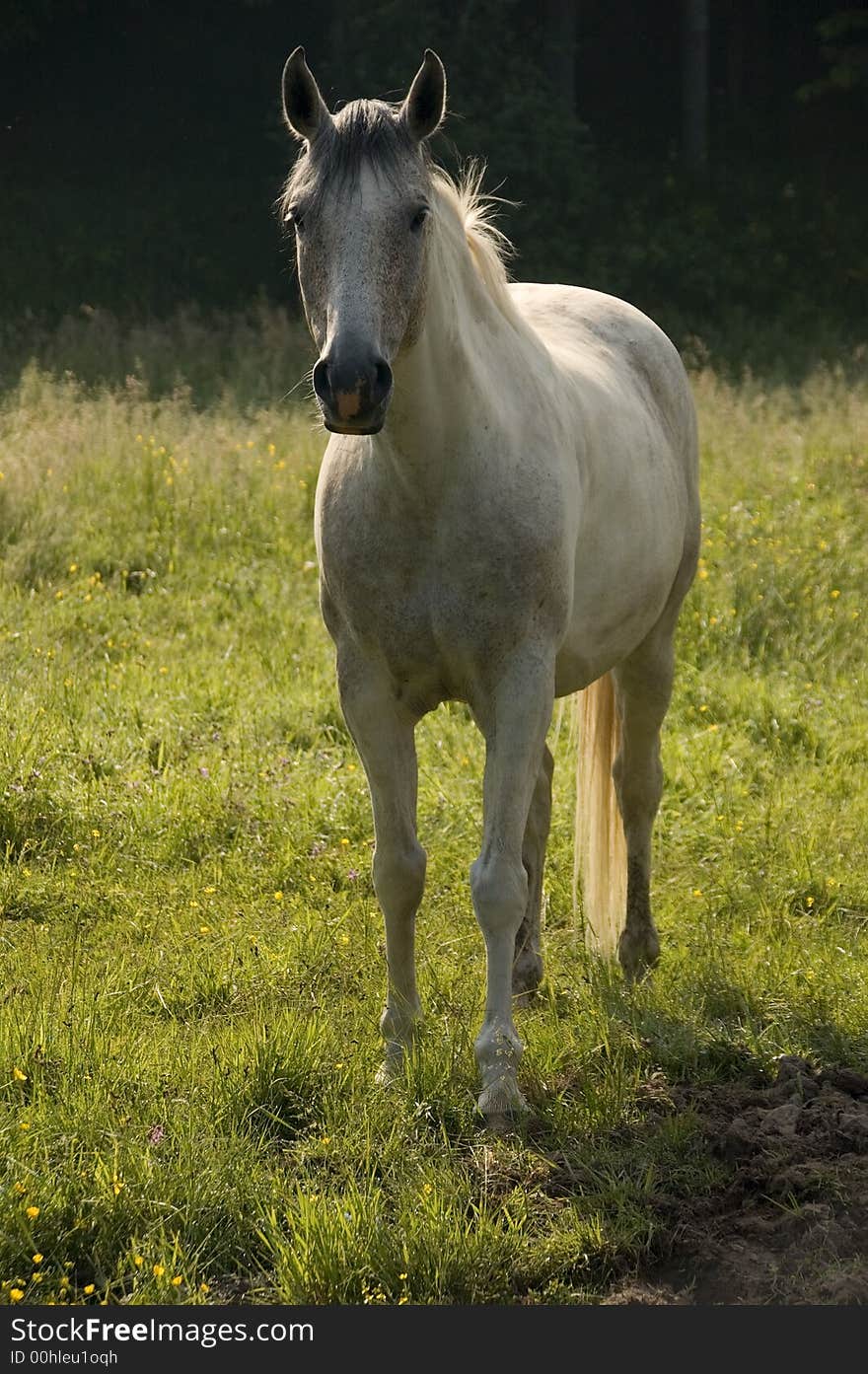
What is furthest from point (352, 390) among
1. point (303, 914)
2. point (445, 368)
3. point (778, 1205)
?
point (303, 914)

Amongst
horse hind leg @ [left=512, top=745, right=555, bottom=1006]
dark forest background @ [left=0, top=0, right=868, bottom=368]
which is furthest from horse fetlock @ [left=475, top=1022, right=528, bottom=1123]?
dark forest background @ [left=0, top=0, right=868, bottom=368]

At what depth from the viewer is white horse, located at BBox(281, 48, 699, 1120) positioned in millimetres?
3541

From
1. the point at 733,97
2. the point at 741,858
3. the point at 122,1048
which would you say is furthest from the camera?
the point at 733,97

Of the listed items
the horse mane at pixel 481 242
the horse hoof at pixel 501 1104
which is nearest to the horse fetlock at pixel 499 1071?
the horse hoof at pixel 501 1104

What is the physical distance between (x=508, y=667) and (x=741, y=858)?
2.45 m

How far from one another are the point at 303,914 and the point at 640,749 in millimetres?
1310

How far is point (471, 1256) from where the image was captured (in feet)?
10.9

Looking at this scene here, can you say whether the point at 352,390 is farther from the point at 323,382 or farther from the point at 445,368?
the point at 445,368

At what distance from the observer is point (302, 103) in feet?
12.0

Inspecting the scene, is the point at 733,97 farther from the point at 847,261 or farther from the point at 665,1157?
the point at 665,1157

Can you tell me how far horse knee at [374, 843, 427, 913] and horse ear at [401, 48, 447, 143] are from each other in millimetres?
1814

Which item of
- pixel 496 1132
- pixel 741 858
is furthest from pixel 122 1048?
pixel 741 858

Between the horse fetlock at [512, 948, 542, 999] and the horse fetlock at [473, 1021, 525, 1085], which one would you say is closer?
the horse fetlock at [473, 1021, 525, 1085]

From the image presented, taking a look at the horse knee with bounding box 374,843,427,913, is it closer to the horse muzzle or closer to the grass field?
the grass field
